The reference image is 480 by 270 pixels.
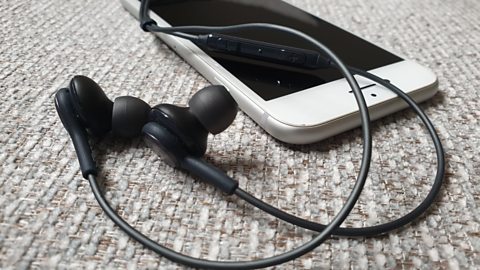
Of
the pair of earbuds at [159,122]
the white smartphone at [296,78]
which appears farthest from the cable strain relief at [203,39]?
the pair of earbuds at [159,122]

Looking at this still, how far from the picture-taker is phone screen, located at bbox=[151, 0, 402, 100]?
355 mm

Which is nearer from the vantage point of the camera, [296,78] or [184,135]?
[184,135]

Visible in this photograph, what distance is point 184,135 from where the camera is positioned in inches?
10.0

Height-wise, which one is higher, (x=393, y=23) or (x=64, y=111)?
(x=64, y=111)

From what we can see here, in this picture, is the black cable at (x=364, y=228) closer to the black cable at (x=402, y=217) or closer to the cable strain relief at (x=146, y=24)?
the black cable at (x=402, y=217)

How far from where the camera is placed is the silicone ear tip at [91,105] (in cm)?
27

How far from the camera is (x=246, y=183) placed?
0.27m

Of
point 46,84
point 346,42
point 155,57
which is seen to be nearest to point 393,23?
point 346,42

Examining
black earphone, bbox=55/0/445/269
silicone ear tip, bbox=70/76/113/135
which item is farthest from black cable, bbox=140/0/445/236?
silicone ear tip, bbox=70/76/113/135

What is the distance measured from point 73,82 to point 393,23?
422mm

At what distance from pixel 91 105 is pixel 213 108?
79mm

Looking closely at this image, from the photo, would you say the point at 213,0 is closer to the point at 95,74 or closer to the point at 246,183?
the point at 95,74

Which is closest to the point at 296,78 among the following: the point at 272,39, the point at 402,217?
the point at 272,39

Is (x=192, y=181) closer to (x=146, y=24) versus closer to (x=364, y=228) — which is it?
(x=364, y=228)
